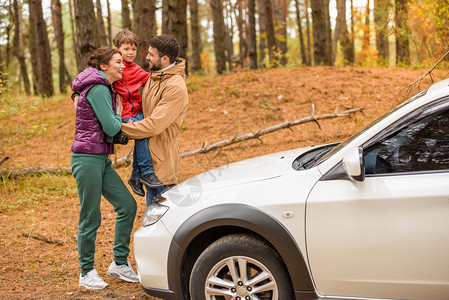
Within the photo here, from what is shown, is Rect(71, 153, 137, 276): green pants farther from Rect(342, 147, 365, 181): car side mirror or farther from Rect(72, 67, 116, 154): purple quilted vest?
Rect(342, 147, 365, 181): car side mirror

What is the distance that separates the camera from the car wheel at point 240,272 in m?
3.25

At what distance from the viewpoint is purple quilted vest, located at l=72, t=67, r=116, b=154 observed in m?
4.19

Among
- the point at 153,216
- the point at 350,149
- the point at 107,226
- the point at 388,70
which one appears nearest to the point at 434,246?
the point at 350,149

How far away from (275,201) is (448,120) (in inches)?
50.9

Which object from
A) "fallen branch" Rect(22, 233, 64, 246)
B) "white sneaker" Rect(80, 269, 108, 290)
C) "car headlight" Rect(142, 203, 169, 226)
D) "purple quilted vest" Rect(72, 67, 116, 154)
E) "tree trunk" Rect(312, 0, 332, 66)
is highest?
"tree trunk" Rect(312, 0, 332, 66)

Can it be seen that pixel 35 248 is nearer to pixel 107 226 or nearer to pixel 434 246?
pixel 107 226

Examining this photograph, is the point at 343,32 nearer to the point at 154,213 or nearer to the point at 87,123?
the point at 87,123

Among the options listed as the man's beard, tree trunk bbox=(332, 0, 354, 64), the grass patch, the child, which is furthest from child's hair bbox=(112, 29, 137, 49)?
tree trunk bbox=(332, 0, 354, 64)

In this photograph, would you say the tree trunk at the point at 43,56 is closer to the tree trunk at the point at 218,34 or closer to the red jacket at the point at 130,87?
the tree trunk at the point at 218,34

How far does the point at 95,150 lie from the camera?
424 cm

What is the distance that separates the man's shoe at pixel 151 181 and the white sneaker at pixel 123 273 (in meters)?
1.00

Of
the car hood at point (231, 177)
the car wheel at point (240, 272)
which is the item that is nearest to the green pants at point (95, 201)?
the car hood at point (231, 177)

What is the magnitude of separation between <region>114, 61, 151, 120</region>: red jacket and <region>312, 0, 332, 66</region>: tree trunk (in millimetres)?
10905

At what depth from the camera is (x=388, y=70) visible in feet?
43.8
